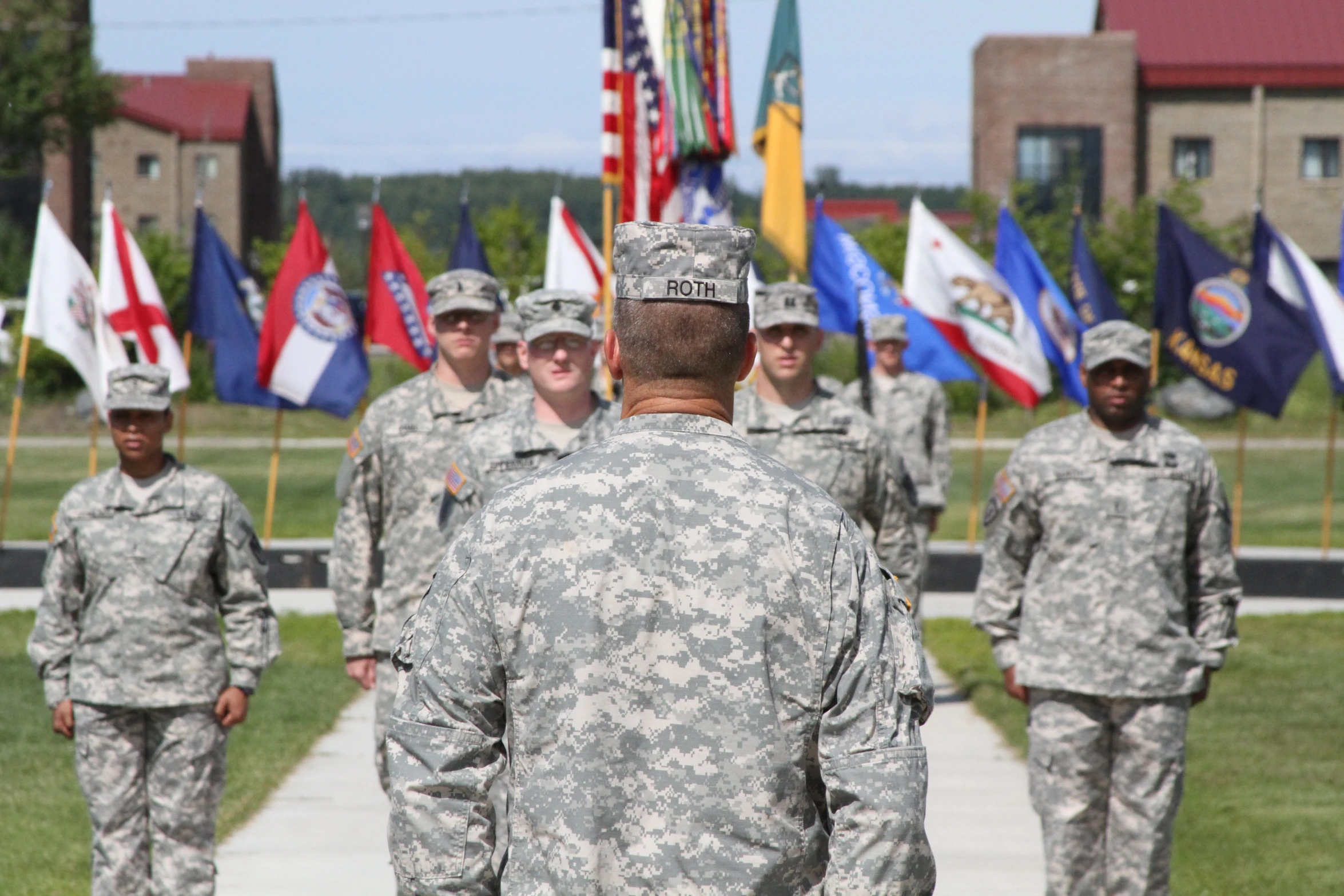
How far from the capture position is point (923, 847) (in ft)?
8.38

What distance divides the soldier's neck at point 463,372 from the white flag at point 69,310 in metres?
8.06

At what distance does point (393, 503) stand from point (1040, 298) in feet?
31.7

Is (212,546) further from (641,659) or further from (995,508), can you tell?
(641,659)

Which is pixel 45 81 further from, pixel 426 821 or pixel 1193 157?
pixel 426 821

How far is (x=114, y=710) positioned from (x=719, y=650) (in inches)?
151

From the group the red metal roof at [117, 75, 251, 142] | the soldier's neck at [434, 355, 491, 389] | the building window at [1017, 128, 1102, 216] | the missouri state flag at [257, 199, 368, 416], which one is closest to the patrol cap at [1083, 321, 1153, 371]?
the soldier's neck at [434, 355, 491, 389]

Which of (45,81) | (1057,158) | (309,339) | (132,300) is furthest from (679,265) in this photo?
(1057,158)

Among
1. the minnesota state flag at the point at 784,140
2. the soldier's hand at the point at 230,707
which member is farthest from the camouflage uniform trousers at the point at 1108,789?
the minnesota state flag at the point at 784,140

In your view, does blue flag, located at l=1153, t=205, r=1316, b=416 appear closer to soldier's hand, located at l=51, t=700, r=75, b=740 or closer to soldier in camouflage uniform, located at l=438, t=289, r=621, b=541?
soldier in camouflage uniform, located at l=438, t=289, r=621, b=541

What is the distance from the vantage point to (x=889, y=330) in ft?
38.0

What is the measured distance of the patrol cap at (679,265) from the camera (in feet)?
8.82

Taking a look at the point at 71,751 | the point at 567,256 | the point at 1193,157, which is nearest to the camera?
the point at 71,751

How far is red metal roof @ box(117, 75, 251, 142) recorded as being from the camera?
7550cm

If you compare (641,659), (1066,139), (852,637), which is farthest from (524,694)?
(1066,139)
